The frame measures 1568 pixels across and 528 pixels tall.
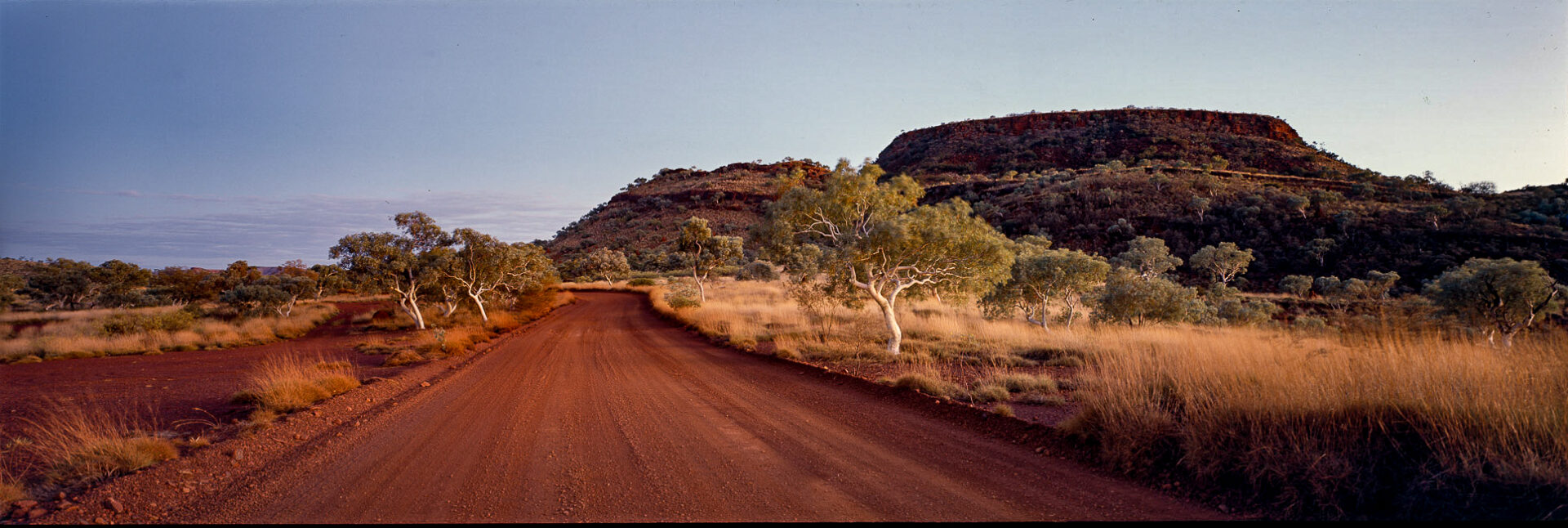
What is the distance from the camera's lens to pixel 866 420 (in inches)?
284

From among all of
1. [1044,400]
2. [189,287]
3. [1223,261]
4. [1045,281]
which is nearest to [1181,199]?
[1223,261]

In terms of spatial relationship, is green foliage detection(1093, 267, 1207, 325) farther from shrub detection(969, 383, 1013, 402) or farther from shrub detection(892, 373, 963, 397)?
shrub detection(892, 373, 963, 397)

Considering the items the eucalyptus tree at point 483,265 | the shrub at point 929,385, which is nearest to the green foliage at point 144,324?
the eucalyptus tree at point 483,265

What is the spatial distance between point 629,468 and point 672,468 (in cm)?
43

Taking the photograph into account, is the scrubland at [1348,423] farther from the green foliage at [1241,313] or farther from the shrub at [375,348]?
the green foliage at [1241,313]

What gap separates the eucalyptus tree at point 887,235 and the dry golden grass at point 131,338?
21844 millimetres

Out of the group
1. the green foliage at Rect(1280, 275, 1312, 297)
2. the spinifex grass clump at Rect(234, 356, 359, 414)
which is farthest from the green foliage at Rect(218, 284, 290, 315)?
the green foliage at Rect(1280, 275, 1312, 297)

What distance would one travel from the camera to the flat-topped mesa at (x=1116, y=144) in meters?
92.9

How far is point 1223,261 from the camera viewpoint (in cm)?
3925

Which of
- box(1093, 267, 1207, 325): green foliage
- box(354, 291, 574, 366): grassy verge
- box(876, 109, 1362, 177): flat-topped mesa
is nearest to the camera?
box(354, 291, 574, 366): grassy verge

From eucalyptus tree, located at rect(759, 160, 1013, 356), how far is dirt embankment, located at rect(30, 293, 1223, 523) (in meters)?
3.81

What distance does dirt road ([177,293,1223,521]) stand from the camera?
171 inches

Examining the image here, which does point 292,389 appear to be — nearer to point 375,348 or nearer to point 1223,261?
point 375,348

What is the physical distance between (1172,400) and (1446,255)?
54.1m
